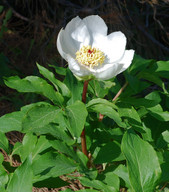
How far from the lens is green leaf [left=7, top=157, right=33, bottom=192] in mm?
802

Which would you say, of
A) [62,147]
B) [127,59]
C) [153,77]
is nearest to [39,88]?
[62,147]

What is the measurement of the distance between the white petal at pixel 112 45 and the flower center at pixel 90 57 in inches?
1.4

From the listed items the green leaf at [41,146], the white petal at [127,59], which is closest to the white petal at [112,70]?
the white petal at [127,59]

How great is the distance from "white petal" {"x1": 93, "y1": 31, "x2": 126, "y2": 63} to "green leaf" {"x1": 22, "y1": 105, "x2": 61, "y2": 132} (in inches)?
13.7

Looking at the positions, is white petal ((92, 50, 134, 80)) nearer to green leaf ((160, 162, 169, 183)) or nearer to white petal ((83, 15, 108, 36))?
white petal ((83, 15, 108, 36))

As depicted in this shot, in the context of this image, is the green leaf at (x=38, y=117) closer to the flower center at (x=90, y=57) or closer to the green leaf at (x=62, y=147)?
the green leaf at (x=62, y=147)

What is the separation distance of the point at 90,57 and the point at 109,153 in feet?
1.18

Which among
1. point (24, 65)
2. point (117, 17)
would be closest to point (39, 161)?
point (117, 17)

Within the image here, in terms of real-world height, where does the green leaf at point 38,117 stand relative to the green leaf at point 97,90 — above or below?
above

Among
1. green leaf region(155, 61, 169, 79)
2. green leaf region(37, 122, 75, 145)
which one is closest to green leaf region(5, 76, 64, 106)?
green leaf region(37, 122, 75, 145)

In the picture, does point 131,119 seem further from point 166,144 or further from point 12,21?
point 12,21

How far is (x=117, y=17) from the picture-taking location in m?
1.75

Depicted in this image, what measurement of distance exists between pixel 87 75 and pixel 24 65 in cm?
147

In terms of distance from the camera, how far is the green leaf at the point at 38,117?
32.8 inches
